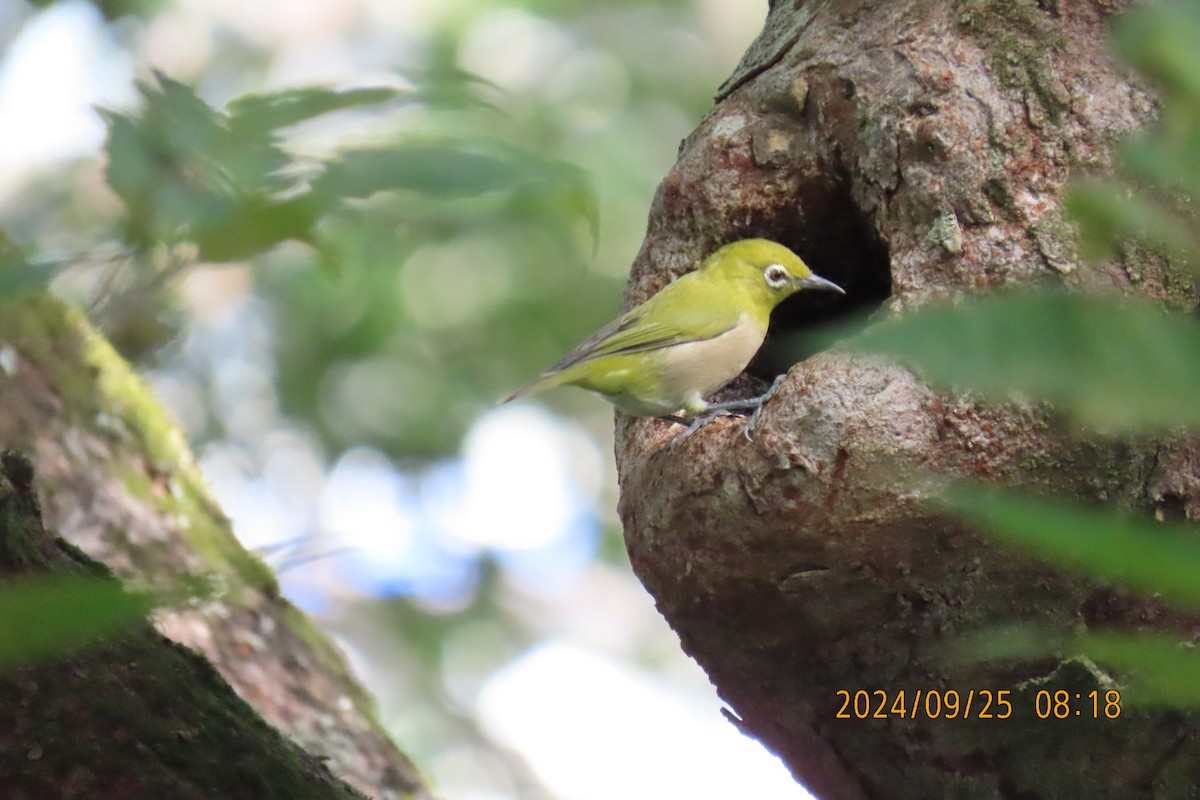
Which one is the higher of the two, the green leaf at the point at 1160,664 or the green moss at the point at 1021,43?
the green moss at the point at 1021,43

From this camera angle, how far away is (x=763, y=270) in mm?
3584

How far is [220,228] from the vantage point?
1167 millimetres

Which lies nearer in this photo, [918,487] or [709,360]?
[918,487]

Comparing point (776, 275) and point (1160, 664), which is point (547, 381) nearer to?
point (776, 275)

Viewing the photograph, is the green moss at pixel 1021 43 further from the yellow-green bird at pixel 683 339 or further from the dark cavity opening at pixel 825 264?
the yellow-green bird at pixel 683 339

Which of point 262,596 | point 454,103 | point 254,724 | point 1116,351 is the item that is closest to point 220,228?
point 454,103

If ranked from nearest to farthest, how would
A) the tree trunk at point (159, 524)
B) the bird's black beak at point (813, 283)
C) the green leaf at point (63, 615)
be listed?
1. the green leaf at point (63, 615)
2. the tree trunk at point (159, 524)
3. the bird's black beak at point (813, 283)

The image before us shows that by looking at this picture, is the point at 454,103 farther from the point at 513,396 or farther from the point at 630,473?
the point at 513,396

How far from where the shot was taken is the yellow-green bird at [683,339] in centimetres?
349

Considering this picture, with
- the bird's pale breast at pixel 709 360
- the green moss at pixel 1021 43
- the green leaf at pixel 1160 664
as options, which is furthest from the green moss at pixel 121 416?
the green leaf at pixel 1160 664

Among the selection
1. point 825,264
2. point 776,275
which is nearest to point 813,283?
point 776,275

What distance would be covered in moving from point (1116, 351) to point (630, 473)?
8.01 ft

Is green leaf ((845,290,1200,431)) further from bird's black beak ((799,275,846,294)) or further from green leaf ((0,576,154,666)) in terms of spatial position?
bird's black beak ((799,275,846,294))

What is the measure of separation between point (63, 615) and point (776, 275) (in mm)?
3163
